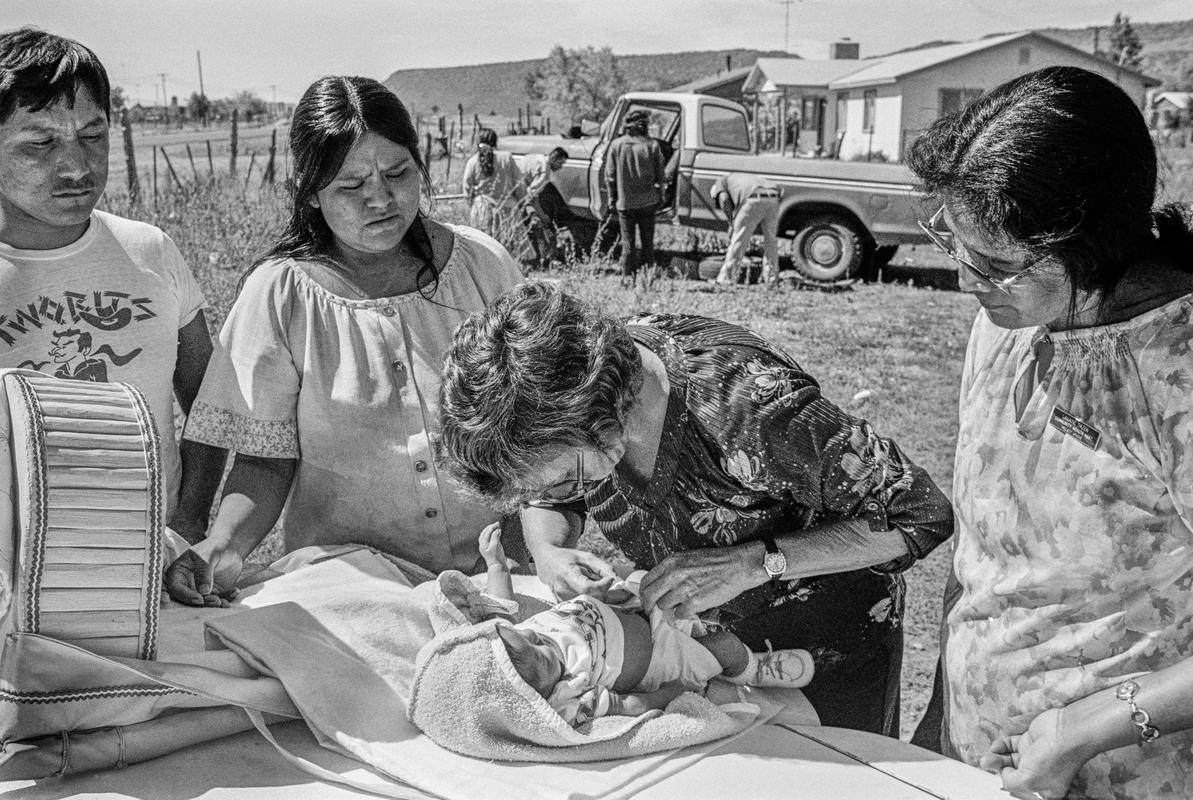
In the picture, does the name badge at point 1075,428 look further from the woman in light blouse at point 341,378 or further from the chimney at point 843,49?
the chimney at point 843,49

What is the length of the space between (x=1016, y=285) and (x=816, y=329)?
24.8 ft

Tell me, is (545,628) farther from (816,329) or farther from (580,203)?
(580,203)

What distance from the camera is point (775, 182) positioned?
11609 mm

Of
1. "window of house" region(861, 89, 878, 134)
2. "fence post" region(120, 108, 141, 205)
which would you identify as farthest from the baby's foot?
"window of house" region(861, 89, 878, 134)

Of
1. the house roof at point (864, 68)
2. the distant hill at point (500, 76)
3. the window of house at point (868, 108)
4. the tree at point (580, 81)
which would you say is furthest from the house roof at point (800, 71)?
the distant hill at point (500, 76)

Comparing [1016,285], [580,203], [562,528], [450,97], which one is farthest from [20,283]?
[450,97]

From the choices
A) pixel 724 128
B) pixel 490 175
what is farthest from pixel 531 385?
pixel 724 128

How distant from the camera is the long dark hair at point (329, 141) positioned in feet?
8.11

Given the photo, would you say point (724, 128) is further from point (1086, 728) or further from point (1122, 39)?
point (1122, 39)

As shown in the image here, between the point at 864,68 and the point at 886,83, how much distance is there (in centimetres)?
443

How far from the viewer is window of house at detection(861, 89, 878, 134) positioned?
41438 mm

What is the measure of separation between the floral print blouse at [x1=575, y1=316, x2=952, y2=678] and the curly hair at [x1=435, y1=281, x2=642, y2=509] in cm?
18

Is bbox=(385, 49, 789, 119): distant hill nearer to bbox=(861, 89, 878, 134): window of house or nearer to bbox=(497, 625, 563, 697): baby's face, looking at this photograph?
bbox=(861, 89, 878, 134): window of house

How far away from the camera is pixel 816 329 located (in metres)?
9.05
